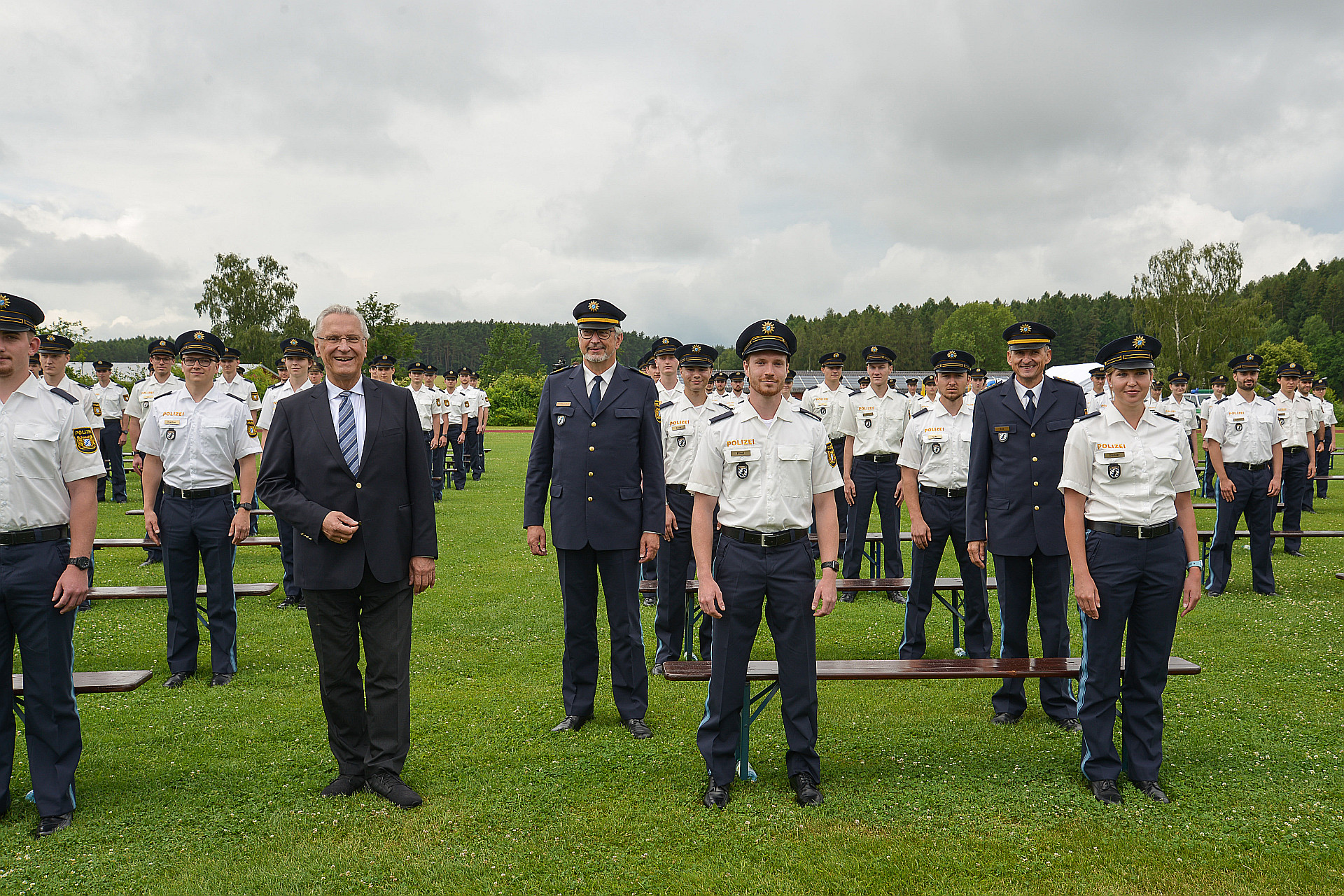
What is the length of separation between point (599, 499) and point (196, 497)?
3.24 meters

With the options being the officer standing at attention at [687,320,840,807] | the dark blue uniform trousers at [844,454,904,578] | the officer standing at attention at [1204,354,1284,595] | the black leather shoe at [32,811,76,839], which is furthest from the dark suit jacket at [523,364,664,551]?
the officer standing at attention at [1204,354,1284,595]

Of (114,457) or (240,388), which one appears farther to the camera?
(114,457)

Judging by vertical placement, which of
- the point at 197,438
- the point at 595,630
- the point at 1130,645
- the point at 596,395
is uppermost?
the point at 596,395

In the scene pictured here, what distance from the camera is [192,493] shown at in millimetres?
6113

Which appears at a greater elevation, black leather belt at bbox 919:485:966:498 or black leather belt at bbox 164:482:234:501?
black leather belt at bbox 164:482:234:501

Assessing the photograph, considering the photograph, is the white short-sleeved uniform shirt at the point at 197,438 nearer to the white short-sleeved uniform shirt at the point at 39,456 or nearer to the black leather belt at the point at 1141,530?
the white short-sleeved uniform shirt at the point at 39,456

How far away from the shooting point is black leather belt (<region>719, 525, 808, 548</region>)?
13.7 feet

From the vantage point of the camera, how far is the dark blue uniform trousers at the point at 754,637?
4195mm

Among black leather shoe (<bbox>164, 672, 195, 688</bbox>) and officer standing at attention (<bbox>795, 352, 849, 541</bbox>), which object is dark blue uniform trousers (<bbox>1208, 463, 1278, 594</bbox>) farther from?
black leather shoe (<bbox>164, 672, 195, 688</bbox>)

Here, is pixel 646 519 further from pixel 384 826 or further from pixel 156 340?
pixel 156 340

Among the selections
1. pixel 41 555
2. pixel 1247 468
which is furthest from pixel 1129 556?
pixel 1247 468

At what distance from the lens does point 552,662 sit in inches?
269

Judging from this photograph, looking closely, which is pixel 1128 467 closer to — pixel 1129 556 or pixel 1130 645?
pixel 1129 556

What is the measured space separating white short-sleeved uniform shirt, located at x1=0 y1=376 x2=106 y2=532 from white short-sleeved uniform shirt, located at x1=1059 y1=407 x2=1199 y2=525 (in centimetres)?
500
